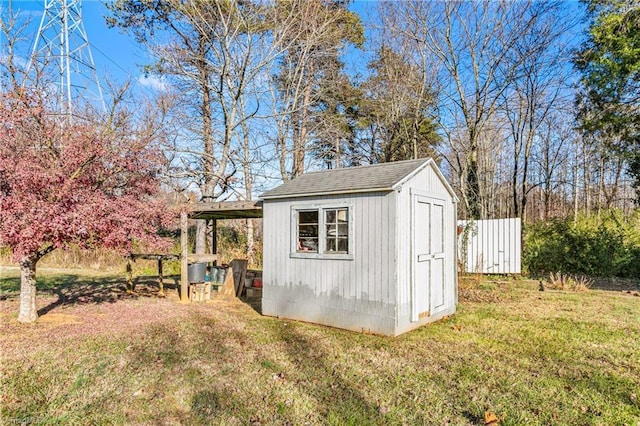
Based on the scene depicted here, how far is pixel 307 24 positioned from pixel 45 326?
11.2m

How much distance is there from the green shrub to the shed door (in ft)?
23.9

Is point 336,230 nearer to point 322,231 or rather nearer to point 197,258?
point 322,231

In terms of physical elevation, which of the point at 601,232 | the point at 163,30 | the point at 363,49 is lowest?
the point at 601,232

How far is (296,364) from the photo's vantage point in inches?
175

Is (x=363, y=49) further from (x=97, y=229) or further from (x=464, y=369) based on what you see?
(x=464, y=369)

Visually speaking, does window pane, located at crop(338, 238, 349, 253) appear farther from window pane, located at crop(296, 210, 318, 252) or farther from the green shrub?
the green shrub

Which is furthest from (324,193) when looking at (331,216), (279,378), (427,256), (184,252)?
(184,252)

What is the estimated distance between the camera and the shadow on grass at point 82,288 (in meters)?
8.21

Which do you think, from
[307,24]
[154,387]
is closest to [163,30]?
[307,24]

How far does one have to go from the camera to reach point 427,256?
6.36m

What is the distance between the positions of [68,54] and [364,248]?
767cm

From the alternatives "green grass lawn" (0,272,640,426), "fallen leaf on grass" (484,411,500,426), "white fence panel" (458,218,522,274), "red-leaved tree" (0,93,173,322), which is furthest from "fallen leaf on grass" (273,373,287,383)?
"white fence panel" (458,218,522,274)

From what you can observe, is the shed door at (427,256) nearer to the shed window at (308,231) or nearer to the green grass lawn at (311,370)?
the green grass lawn at (311,370)

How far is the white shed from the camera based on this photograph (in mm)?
5730
